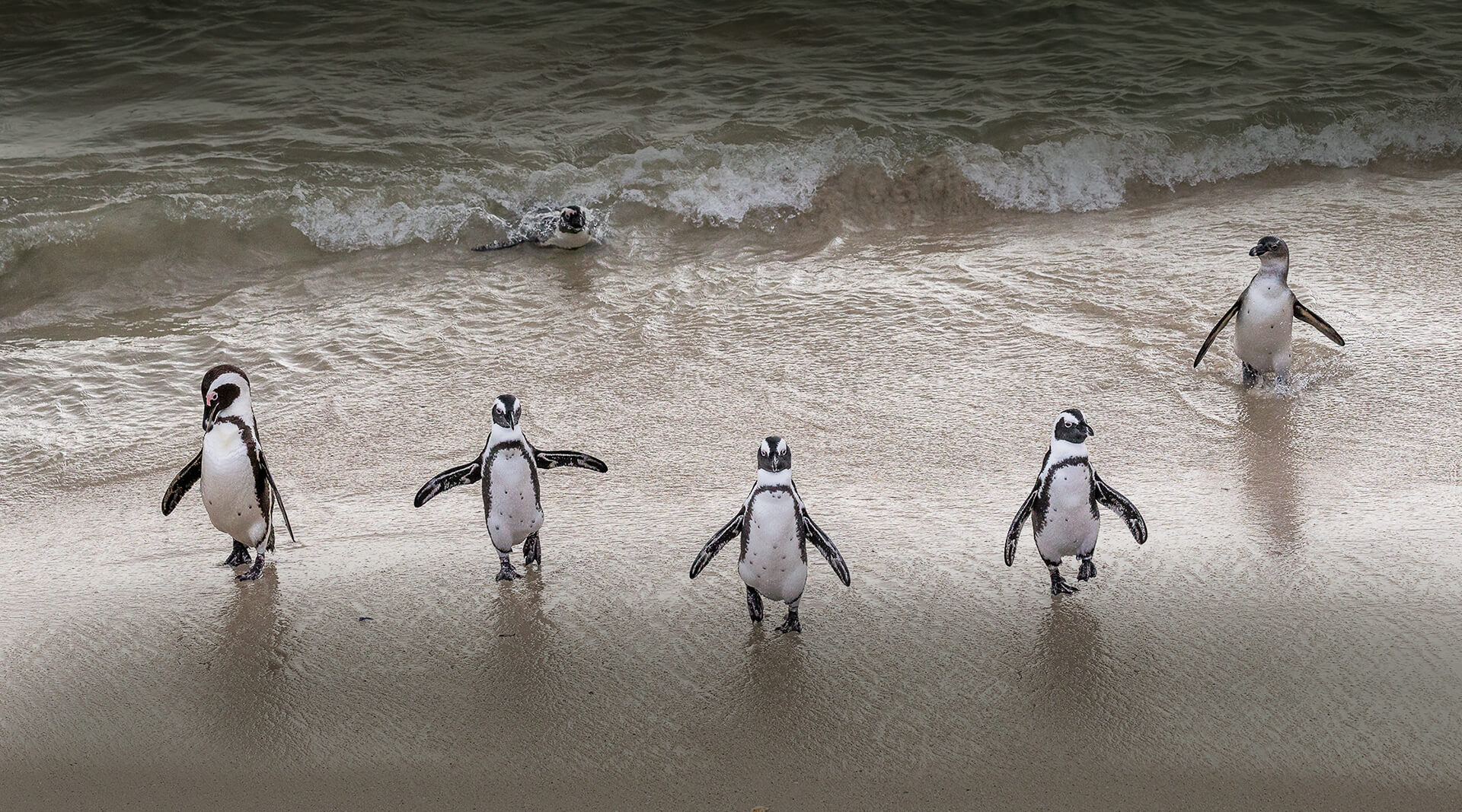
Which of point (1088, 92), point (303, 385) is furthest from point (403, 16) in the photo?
point (303, 385)

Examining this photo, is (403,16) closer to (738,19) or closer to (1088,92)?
(738,19)

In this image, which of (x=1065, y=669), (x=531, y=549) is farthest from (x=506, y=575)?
(x=1065, y=669)

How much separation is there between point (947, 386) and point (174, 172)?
530 centimetres

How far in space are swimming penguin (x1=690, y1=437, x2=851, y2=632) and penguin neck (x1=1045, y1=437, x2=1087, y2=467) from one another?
2.16 feet

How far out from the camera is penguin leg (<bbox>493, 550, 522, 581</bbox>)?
11.6 ft

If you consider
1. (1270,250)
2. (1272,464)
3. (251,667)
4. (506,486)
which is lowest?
(251,667)

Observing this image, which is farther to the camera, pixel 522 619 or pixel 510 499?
pixel 510 499

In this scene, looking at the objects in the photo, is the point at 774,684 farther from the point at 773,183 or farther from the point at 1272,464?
the point at 773,183

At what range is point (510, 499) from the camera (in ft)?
11.5

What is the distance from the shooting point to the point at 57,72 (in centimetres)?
935

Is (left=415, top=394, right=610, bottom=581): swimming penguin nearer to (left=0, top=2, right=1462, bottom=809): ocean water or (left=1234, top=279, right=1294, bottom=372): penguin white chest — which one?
(left=0, top=2, right=1462, bottom=809): ocean water

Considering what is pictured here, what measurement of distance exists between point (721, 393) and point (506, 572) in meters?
1.54

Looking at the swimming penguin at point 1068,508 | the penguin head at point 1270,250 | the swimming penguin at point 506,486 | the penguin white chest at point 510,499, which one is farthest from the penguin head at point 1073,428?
the penguin head at point 1270,250

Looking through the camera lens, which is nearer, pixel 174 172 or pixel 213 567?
pixel 213 567
